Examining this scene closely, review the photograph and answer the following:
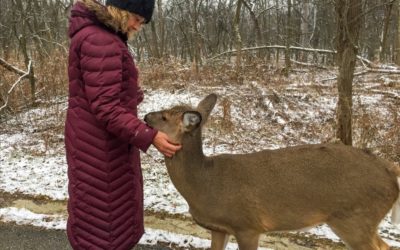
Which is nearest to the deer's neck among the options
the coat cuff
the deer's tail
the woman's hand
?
the woman's hand

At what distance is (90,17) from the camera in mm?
2795

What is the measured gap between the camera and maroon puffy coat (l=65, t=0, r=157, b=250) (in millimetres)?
2732

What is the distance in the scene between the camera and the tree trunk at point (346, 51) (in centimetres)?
552

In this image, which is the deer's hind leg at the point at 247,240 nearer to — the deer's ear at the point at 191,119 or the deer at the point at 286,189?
the deer at the point at 286,189

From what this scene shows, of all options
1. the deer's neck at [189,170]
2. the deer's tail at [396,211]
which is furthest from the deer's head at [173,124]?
the deer's tail at [396,211]

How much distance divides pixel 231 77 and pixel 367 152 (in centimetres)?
690

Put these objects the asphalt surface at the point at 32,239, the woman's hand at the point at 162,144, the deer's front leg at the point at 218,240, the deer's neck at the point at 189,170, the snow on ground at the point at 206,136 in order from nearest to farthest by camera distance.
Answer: the woman's hand at the point at 162,144
the deer's neck at the point at 189,170
the deer's front leg at the point at 218,240
the asphalt surface at the point at 32,239
the snow on ground at the point at 206,136

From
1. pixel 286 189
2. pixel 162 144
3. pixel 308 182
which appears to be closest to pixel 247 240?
pixel 286 189

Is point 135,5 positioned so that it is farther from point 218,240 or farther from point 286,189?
point 218,240

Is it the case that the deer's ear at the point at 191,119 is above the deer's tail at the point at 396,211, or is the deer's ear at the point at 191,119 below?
above

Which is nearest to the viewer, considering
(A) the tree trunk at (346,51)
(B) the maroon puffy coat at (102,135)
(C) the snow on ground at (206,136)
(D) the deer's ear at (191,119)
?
(B) the maroon puffy coat at (102,135)

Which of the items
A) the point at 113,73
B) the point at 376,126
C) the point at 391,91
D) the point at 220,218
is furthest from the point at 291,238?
the point at 391,91

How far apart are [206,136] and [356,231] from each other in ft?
13.6

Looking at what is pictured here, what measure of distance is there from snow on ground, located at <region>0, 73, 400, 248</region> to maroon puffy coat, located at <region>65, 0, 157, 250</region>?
1449 millimetres
